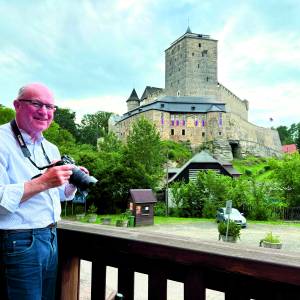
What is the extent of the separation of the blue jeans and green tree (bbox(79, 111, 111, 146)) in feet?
254

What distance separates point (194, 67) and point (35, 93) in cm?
7685

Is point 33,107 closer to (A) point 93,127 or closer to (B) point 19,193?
(B) point 19,193

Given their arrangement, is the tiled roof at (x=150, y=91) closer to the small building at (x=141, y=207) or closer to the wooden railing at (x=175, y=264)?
the small building at (x=141, y=207)

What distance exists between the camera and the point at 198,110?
226 ft

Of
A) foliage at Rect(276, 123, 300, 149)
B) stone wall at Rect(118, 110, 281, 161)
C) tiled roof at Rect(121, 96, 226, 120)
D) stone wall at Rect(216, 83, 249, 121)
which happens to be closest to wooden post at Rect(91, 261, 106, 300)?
stone wall at Rect(118, 110, 281, 161)

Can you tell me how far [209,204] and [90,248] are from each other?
3056cm

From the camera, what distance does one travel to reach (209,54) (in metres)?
78.3

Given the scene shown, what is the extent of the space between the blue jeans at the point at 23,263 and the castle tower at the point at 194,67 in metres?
74.2

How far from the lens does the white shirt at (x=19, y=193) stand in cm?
161

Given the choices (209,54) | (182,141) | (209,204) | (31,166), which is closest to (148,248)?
(31,166)

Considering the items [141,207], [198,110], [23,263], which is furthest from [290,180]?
[198,110]

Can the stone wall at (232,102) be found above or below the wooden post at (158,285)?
above

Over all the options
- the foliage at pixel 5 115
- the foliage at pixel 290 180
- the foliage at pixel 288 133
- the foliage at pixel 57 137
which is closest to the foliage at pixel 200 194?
the foliage at pixel 290 180

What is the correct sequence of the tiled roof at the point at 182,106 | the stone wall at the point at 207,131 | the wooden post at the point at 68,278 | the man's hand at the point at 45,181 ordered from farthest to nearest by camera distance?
the tiled roof at the point at 182,106
the stone wall at the point at 207,131
the wooden post at the point at 68,278
the man's hand at the point at 45,181
